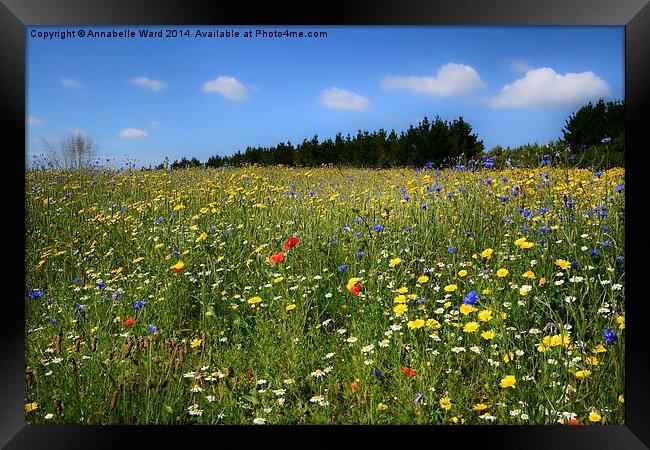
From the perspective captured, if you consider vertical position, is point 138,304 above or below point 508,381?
above

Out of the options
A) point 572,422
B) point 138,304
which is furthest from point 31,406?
point 572,422

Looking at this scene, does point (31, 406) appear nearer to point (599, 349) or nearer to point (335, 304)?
point (335, 304)

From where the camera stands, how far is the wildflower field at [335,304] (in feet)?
6.57

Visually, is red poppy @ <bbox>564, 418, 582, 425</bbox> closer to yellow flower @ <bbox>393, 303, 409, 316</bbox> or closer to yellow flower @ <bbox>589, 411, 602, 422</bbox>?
yellow flower @ <bbox>589, 411, 602, 422</bbox>

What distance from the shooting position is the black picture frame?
1795mm

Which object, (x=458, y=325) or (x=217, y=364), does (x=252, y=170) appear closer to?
(x=217, y=364)

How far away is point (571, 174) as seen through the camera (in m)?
3.28

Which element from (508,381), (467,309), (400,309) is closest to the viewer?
(508,381)

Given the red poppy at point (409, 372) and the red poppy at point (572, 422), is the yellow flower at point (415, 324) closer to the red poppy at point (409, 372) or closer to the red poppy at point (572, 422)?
the red poppy at point (409, 372)
